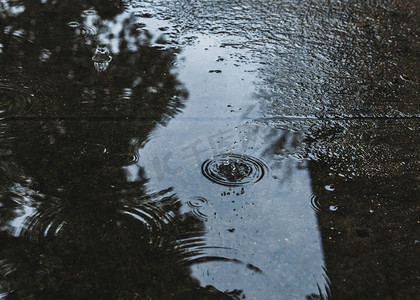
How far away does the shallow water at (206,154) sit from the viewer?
1705 millimetres

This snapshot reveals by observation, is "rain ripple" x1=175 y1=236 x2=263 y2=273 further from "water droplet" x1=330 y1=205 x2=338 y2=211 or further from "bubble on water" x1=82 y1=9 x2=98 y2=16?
"bubble on water" x1=82 y1=9 x2=98 y2=16

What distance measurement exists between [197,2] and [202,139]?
1787 millimetres

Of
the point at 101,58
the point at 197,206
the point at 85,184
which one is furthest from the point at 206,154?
the point at 101,58

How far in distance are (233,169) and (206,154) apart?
0.17 m

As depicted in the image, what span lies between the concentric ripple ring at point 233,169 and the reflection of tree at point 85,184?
239 mm

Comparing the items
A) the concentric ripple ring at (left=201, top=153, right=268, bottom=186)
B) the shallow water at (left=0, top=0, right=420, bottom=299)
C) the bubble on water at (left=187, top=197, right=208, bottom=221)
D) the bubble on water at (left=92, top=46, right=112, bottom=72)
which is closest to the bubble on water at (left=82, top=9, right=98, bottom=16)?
the shallow water at (left=0, top=0, right=420, bottom=299)

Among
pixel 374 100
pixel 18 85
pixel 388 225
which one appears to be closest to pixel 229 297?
pixel 388 225

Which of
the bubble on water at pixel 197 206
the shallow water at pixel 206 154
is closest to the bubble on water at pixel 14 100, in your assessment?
the shallow water at pixel 206 154

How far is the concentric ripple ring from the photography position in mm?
2107

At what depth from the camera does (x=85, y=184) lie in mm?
2035

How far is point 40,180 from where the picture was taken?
2049mm

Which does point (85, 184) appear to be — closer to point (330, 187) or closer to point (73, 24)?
point (330, 187)

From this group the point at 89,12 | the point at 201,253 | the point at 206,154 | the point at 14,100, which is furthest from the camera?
the point at 89,12

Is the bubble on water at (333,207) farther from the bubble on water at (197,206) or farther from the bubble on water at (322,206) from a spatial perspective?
the bubble on water at (197,206)
